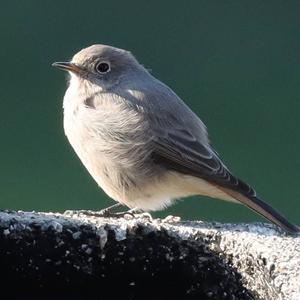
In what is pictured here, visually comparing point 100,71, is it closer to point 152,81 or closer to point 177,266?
point 152,81

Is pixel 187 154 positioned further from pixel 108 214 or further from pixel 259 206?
pixel 108 214

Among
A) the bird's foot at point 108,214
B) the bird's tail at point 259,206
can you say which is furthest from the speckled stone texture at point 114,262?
the bird's tail at point 259,206

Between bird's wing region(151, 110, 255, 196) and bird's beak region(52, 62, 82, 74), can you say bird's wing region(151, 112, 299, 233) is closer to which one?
bird's wing region(151, 110, 255, 196)

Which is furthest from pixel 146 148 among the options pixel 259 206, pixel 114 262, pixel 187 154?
pixel 114 262

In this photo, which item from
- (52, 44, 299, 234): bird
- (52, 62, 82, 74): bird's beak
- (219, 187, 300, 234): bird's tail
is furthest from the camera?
(52, 62, 82, 74): bird's beak

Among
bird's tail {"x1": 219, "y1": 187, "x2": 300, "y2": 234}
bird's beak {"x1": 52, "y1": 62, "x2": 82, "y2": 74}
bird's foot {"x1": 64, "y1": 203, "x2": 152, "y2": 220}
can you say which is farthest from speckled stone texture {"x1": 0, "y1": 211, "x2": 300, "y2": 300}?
bird's beak {"x1": 52, "y1": 62, "x2": 82, "y2": 74}

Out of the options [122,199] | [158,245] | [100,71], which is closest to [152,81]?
[100,71]
